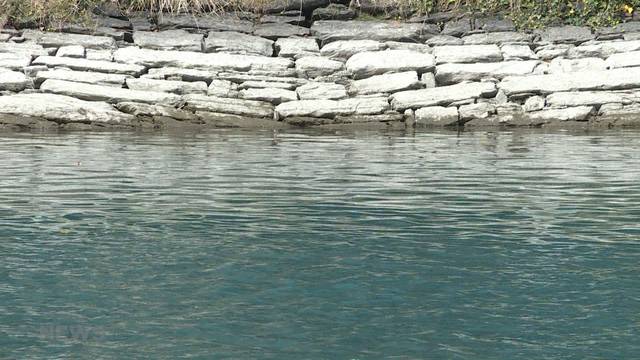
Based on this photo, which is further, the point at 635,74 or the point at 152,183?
the point at 635,74

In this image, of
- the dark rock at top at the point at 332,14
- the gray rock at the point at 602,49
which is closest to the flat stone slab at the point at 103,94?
the dark rock at top at the point at 332,14

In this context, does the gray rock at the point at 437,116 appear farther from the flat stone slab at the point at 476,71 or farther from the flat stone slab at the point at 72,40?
the flat stone slab at the point at 72,40

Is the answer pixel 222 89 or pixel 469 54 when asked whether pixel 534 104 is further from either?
pixel 222 89

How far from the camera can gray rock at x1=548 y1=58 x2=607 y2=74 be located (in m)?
16.2

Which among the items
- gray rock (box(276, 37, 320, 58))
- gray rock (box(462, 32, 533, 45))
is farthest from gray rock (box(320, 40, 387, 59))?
gray rock (box(462, 32, 533, 45))

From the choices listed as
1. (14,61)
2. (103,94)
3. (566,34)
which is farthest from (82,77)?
(566,34)

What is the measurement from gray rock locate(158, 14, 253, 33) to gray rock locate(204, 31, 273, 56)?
320 millimetres

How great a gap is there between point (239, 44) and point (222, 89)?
129cm

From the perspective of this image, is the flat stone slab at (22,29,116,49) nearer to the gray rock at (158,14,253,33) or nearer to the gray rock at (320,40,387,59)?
the gray rock at (158,14,253,33)

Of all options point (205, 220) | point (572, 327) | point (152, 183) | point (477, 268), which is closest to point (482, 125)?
point (152, 183)

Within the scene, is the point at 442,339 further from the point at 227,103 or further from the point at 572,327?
the point at 227,103

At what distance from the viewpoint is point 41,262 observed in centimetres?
611

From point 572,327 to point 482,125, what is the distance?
10.8m

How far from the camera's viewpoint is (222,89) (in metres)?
16.0
